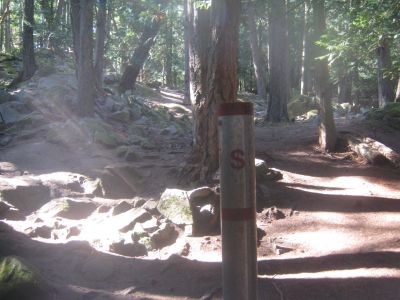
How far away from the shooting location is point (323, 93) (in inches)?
446

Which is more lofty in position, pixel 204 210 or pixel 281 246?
pixel 204 210

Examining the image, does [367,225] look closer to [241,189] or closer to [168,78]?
[241,189]

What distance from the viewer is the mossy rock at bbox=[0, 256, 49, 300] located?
14.5 ft

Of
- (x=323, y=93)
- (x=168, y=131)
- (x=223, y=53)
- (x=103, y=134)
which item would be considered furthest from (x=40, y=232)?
(x=168, y=131)

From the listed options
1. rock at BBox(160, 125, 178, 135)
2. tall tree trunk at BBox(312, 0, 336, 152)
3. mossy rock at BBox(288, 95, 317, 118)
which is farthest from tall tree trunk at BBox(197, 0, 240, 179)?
mossy rock at BBox(288, 95, 317, 118)

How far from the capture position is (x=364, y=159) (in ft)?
34.9

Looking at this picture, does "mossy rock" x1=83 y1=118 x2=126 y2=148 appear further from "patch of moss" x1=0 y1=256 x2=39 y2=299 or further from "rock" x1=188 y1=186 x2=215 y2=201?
"patch of moss" x1=0 y1=256 x2=39 y2=299

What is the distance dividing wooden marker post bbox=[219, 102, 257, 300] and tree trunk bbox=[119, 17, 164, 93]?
18.7 m

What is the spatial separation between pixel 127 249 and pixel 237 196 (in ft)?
13.5

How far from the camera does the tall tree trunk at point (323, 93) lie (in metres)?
11.2

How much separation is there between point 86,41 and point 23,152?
4.38 metres

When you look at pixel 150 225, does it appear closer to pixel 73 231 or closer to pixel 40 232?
pixel 73 231

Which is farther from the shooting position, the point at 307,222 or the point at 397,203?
the point at 397,203

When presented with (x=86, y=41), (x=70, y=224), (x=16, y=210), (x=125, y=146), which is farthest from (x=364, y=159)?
(x=86, y=41)
